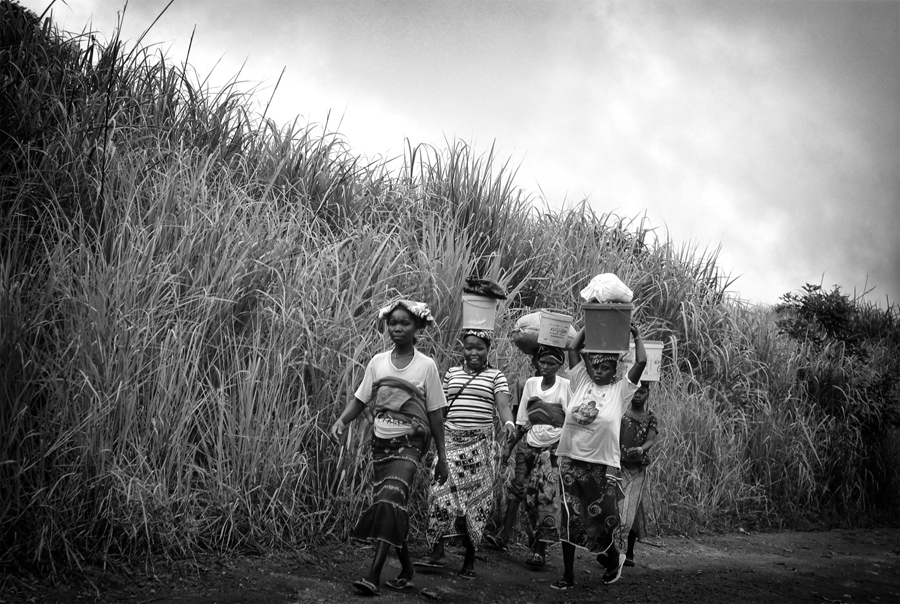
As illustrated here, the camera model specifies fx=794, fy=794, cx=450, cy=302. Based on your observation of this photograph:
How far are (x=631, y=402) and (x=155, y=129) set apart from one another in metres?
5.30

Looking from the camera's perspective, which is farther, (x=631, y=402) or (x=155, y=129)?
(x=155, y=129)

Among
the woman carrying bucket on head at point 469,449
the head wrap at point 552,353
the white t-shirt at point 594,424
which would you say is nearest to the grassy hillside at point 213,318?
the woman carrying bucket on head at point 469,449

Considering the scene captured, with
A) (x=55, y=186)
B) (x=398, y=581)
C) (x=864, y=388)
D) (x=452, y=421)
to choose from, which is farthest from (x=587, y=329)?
(x=864, y=388)

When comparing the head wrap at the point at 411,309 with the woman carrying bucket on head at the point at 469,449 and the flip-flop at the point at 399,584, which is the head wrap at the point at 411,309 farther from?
the flip-flop at the point at 399,584

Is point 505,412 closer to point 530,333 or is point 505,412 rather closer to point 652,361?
point 530,333

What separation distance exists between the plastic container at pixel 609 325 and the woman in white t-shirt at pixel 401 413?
1136mm

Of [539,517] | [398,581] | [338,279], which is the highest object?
[338,279]

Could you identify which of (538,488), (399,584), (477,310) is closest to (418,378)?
(477,310)

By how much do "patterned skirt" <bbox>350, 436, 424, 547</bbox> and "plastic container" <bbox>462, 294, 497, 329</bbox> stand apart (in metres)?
1.22

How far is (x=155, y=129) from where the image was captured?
25.9ft

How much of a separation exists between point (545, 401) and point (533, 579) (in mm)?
1347

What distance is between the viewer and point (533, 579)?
19.3 feet

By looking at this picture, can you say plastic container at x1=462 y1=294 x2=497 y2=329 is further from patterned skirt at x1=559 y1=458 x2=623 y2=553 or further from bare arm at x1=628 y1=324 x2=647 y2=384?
patterned skirt at x1=559 y1=458 x2=623 y2=553

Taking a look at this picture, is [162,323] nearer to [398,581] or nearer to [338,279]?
[338,279]
